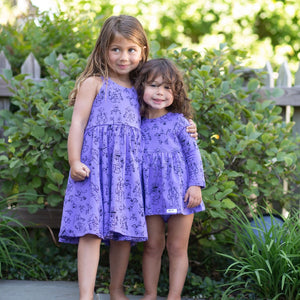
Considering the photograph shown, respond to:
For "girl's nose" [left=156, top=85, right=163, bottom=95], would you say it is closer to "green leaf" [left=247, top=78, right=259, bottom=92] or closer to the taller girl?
the taller girl

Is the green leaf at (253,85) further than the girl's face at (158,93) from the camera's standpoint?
Yes

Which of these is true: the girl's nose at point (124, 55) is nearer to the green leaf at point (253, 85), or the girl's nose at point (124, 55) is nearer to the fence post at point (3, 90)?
the green leaf at point (253, 85)

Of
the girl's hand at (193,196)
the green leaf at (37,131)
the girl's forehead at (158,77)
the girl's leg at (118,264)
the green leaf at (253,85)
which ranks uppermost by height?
the green leaf at (253,85)

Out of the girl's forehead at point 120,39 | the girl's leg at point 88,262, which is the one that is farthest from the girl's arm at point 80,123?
the girl's leg at point 88,262

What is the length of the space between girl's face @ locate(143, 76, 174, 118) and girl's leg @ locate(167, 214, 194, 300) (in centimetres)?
66

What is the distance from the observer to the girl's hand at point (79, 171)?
236 centimetres

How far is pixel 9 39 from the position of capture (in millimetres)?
4203

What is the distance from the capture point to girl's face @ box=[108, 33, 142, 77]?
8.18 ft

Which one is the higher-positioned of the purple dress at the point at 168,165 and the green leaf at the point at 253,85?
the green leaf at the point at 253,85

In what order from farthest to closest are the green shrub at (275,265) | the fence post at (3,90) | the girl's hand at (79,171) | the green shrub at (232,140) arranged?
the fence post at (3,90)
the green shrub at (232,140)
the green shrub at (275,265)
the girl's hand at (79,171)

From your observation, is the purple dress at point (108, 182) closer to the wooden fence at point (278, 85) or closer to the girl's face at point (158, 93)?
the girl's face at point (158, 93)

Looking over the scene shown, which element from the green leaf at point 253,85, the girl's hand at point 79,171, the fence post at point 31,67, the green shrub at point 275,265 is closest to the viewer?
the girl's hand at point 79,171

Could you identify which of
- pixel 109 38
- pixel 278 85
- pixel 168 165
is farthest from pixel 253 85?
pixel 109 38

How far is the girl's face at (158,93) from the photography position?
2.52 metres
